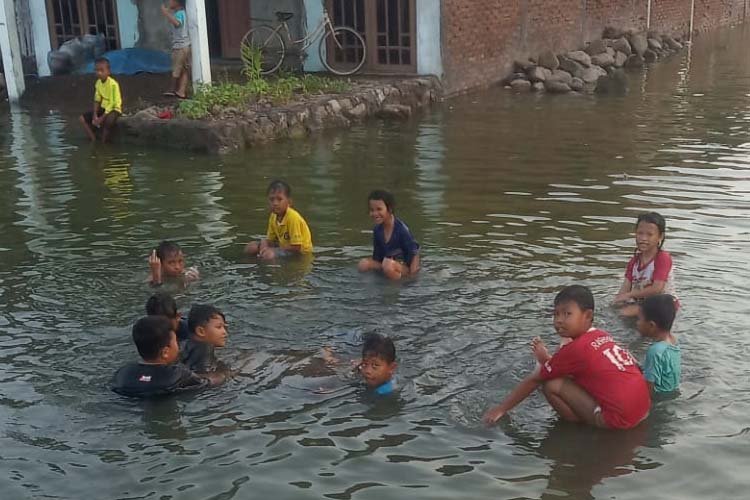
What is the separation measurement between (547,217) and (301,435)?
16.8 ft

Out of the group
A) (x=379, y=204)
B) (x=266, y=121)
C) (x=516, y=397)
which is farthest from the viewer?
(x=266, y=121)

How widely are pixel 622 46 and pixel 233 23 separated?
9779 millimetres

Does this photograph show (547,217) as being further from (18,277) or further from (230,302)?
(18,277)

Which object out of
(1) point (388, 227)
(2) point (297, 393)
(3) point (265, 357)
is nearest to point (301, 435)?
(2) point (297, 393)

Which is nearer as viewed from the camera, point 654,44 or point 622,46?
point 622,46

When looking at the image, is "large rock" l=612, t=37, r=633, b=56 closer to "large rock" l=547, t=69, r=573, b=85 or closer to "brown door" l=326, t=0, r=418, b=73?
"large rock" l=547, t=69, r=573, b=85

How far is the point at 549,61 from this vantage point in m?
19.6

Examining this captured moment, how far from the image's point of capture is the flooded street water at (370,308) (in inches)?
197

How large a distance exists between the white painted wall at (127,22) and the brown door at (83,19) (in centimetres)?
13

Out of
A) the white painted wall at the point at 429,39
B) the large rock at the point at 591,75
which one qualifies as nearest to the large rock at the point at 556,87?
the large rock at the point at 591,75

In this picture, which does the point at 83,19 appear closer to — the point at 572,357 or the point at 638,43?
the point at 638,43

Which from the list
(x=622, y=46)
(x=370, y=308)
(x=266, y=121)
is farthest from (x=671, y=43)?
(x=370, y=308)

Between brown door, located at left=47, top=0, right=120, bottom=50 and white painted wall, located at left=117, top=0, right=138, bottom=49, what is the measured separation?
13 cm

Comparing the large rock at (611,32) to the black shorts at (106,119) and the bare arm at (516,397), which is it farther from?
the bare arm at (516,397)
